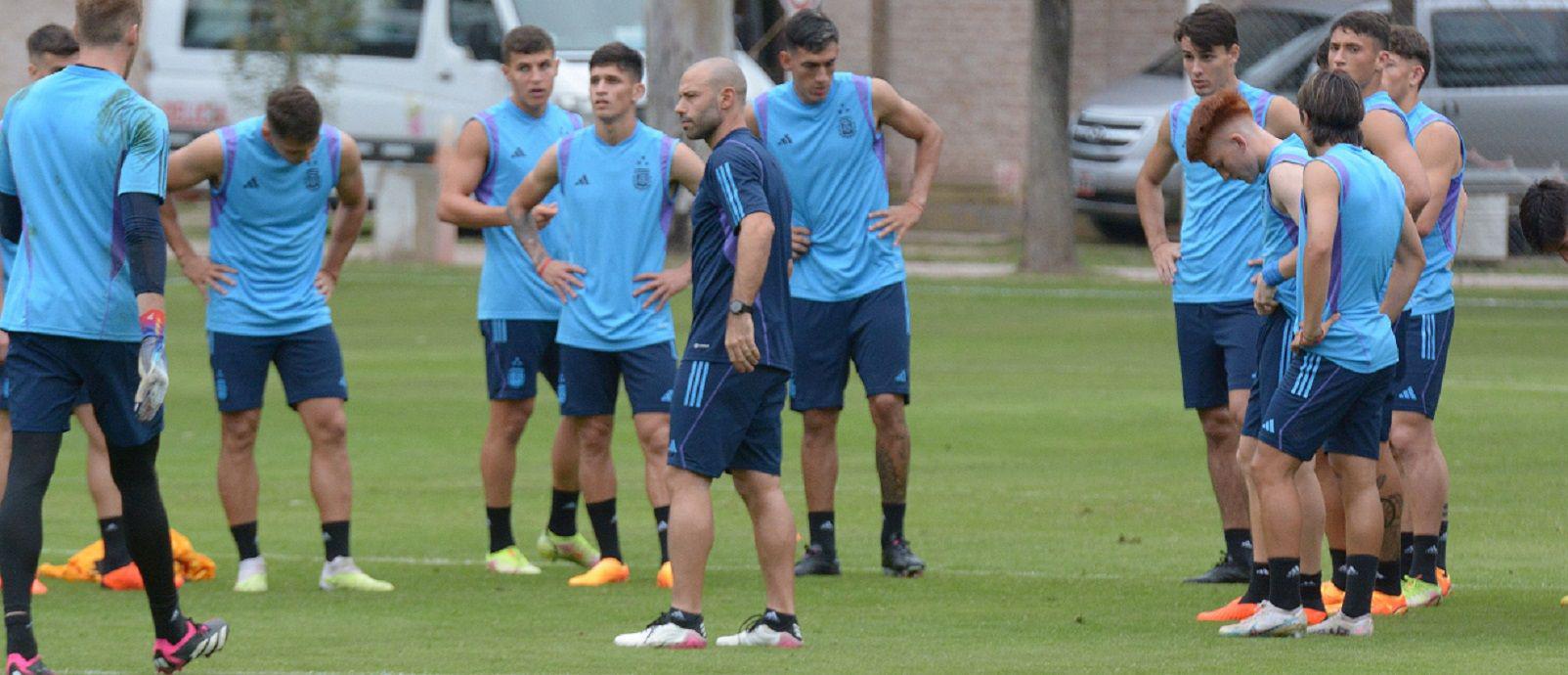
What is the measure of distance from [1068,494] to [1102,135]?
14.7 meters

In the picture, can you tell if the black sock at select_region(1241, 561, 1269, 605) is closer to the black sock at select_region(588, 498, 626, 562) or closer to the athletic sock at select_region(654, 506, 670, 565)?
the athletic sock at select_region(654, 506, 670, 565)

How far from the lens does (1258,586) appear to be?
867cm

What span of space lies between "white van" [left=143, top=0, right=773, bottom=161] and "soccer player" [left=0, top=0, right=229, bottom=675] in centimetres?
1939

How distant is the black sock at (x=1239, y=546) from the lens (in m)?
9.53

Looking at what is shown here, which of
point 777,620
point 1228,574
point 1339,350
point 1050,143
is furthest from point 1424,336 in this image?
point 1050,143

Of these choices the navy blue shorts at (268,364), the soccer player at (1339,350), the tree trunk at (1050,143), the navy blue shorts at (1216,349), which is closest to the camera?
the soccer player at (1339,350)

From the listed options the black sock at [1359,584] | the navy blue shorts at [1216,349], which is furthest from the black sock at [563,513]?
the black sock at [1359,584]

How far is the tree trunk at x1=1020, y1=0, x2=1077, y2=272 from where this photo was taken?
2450cm

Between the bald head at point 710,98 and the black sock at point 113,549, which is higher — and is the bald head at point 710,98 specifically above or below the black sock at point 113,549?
above

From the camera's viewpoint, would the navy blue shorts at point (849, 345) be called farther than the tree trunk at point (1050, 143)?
No

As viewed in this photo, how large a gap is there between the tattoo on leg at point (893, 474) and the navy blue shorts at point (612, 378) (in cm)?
95

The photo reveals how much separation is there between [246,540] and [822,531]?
89.3 inches

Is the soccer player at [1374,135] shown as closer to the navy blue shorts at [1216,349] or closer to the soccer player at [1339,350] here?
the soccer player at [1339,350]

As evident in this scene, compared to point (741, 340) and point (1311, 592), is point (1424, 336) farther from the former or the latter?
point (741, 340)
